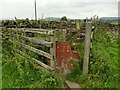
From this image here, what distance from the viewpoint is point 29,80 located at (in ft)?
18.5

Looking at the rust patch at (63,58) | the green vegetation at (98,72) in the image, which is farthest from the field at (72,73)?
the rust patch at (63,58)

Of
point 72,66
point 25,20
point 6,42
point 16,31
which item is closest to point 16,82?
point 72,66

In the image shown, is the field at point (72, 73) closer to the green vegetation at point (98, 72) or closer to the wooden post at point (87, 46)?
the green vegetation at point (98, 72)

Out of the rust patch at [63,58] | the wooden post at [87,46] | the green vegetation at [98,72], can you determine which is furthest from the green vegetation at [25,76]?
the wooden post at [87,46]

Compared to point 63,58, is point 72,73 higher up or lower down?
lower down

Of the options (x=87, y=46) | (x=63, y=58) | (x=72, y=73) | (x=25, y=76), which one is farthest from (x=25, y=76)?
(x=87, y=46)

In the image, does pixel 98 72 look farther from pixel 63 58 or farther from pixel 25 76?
pixel 25 76

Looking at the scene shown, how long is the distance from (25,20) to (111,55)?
556 centimetres

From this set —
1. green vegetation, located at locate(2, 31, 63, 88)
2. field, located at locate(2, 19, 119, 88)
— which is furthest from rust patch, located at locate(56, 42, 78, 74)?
green vegetation, located at locate(2, 31, 63, 88)

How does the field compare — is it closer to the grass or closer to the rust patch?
the grass

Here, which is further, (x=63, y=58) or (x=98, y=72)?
(x=63, y=58)

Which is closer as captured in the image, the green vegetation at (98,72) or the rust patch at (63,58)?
the green vegetation at (98,72)

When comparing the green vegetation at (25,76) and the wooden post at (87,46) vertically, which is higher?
the wooden post at (87,46)

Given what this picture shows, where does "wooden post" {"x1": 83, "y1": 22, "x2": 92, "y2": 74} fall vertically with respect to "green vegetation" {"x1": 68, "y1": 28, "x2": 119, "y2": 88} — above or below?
above
